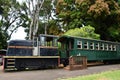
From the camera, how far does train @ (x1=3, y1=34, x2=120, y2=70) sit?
1848cm

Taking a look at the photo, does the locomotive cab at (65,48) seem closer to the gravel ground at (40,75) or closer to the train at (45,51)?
the train at (45,51)

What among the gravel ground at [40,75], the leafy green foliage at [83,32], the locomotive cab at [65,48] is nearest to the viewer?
the gravel ground at [40,75]

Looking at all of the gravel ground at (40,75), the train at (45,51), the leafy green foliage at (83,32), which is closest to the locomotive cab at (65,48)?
the train at (45,51)

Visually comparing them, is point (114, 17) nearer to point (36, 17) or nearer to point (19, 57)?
point (36, 17)

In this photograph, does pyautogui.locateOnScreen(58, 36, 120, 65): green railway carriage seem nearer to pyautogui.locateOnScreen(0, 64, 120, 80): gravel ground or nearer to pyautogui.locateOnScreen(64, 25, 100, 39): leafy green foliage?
pyautogui.locateOnScreen(64, 25, 100, 39): leafy green foliage

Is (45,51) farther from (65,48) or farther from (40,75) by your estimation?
(40,75)

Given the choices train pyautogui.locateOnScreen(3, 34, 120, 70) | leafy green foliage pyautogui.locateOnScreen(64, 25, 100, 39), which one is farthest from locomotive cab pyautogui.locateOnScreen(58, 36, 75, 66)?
leafy green foliage pyautogui.locateOnScreen(64, 25, 100, 39)

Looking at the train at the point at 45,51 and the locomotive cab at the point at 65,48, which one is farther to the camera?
the locomotive cab at the point at 65,48

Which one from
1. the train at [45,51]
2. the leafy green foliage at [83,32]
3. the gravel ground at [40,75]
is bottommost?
the gravel ground at [40,75]

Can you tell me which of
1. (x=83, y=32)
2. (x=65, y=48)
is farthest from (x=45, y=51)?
(x=83, y=32)

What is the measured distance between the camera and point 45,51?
1966 cm

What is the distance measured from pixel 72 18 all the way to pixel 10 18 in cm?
1654

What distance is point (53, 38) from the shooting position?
66.6ft

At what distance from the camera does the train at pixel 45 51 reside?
18484 millimetres
